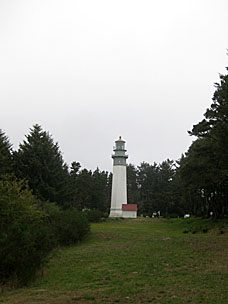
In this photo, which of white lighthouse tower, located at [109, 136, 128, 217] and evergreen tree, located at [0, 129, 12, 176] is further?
white lighthouse tower, located at [109, 136, 128, 217]

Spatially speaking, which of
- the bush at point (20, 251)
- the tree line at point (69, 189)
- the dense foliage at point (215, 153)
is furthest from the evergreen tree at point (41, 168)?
the bush at point (20, 251)

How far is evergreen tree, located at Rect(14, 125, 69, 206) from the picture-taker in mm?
34938

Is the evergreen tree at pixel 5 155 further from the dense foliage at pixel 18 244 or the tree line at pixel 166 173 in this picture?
the dense foliage at pixel 18 244

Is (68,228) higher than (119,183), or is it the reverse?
(119,183)

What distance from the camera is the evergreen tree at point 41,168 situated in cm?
3494

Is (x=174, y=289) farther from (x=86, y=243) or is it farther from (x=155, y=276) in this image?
(x=86, y=243)

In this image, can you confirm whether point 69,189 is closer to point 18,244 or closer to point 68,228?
point 68,228

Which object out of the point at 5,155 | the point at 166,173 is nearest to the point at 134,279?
the point at 5,155

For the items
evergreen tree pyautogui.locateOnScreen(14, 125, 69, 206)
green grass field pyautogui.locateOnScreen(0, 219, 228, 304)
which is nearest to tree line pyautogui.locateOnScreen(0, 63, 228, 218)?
evergreen tree pyautogui.locateOnScreen(14, 125, 69, 206)

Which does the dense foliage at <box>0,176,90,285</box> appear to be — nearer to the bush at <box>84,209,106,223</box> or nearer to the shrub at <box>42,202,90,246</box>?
the shrub at <box>42,202,90,246</box>

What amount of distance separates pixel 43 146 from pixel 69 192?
581 cm

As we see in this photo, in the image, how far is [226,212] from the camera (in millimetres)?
34812

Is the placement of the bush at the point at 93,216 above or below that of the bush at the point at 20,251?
above

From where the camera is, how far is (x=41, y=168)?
35594 mm
